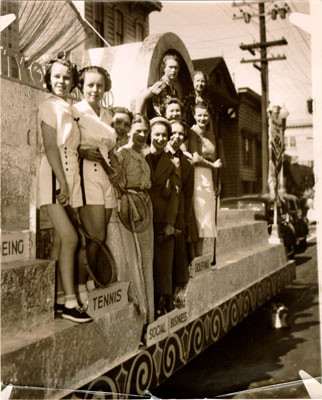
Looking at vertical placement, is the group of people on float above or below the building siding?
below

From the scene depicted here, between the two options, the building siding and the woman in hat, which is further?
the woman in hat

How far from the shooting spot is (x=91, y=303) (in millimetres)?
2621

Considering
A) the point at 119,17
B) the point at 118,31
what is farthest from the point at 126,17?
the point at 118,31

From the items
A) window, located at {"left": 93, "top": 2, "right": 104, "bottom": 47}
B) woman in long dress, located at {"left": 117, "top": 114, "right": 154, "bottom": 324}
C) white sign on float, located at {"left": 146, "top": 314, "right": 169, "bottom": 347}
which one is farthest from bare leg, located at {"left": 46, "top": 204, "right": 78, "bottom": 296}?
window, located at {"left": 93, "top": 2, "right": 104, "bottom": 47}

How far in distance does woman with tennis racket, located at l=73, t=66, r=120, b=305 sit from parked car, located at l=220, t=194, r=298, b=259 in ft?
6.92

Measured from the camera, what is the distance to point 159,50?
371cm

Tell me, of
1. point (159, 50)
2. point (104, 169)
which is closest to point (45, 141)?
point (104, 169)

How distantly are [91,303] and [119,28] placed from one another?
100 inches

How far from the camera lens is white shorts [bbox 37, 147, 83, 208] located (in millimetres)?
2420

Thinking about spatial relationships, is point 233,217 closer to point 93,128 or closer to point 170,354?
point 170,354

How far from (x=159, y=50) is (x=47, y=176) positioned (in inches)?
68.2

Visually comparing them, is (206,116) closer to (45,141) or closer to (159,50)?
(159,50)

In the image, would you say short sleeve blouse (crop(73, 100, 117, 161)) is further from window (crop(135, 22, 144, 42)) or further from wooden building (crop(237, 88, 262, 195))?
wooden building (crop(237, 88, 262, 195))

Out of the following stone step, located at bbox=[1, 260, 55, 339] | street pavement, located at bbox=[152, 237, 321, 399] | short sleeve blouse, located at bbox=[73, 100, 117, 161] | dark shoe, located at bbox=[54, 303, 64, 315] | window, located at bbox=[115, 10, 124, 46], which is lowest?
street pavement, located at bbox=[152, 237, 321, 399]
